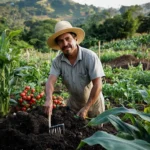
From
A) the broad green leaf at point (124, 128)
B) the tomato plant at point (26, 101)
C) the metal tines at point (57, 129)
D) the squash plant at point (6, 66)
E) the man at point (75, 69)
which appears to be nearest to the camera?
the broad green leaf at point (124, 128)

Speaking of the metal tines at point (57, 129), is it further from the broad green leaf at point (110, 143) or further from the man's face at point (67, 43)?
the broad green leaf at point (110, 143)

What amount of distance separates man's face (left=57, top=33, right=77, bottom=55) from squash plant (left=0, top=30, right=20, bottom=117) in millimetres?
1654

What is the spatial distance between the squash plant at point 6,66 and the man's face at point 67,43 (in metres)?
1.65

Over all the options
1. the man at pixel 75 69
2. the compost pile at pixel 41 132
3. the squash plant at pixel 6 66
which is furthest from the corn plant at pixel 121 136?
the squash plant at pixel 6 66

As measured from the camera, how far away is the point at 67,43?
3.58 m

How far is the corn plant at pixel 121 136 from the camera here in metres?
1.54

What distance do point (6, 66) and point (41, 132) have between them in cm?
227

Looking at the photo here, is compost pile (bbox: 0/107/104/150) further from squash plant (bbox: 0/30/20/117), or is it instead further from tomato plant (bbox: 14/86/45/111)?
tomato plant (bbox: 14/86/45/111)

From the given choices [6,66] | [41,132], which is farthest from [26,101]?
[41,132]

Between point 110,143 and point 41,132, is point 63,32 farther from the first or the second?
point 110,143

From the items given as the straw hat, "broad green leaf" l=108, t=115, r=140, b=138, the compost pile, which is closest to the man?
the straw hat

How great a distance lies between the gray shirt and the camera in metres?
3.64

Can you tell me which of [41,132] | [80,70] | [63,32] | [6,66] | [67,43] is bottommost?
[41,132]

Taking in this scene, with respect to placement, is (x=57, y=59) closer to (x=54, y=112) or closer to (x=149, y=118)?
(x=54, y=112)
